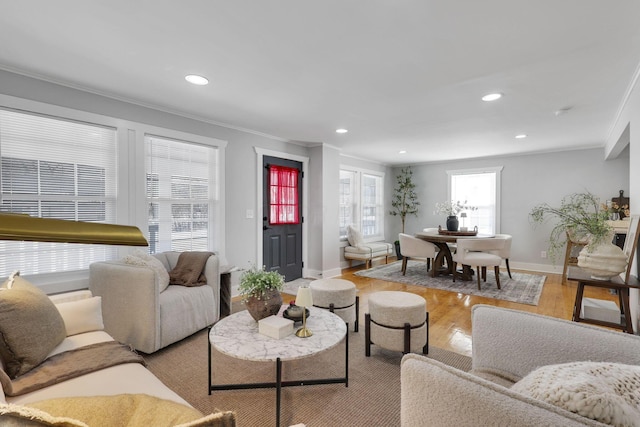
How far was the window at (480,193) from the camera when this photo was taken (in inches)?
261

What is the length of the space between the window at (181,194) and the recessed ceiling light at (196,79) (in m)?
1.06

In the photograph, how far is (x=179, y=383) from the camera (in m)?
2.22

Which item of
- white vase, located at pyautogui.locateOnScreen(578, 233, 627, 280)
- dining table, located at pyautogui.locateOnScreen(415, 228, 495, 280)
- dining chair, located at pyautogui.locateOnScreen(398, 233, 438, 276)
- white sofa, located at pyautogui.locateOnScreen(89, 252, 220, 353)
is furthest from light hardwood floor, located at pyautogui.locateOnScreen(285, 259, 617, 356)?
white sofa, located at pyautogui.locateOnScreen(89, 252, 220, 353)

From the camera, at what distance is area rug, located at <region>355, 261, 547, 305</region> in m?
4.41

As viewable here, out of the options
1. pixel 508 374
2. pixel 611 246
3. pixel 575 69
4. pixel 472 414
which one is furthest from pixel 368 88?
pixel 472 414

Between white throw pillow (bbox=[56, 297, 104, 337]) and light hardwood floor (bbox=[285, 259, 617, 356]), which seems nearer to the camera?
white throw pillow (bbox=[56, 297, 104, 337])

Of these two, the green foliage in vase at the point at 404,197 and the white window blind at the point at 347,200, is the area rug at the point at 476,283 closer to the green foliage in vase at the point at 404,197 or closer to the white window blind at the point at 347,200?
the white window blind at the point at 347,200

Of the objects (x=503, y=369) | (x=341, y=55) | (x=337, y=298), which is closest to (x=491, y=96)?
(x=341, y=55)

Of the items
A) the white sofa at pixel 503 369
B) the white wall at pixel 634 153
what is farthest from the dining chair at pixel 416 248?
the white sofa at pixel 503 369

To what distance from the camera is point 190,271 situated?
10.4ft

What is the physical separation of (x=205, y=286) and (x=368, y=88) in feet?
8.11

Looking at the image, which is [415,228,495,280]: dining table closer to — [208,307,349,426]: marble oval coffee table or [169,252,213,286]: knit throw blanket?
[208,307,349,426]: marble oval coffee table

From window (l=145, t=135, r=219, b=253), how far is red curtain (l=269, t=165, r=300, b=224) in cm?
102

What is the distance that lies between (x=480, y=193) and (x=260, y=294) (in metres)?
6.19
